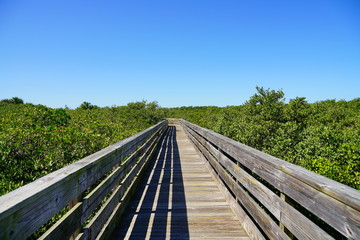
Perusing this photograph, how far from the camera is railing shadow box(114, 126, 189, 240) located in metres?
2.80

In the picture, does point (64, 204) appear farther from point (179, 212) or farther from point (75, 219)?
point (179, 212)

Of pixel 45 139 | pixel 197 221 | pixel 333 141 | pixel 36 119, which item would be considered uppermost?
pixel 36 119

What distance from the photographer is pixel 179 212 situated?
11.2ft

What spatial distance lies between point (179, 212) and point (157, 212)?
1.21 ft

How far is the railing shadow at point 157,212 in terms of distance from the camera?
9.18 feet

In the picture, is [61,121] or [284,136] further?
[61,121]

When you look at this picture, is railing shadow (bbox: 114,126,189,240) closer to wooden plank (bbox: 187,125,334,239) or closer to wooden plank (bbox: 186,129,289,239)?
wooden plank (bbox: 186,129,289,239)

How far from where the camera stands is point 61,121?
12023mm

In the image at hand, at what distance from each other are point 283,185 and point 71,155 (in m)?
5.21

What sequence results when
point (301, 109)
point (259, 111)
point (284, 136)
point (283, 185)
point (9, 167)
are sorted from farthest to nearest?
point (259, 111) → point (301, 109) → point (284, 136) → point (9, 167) → point (283, 185)

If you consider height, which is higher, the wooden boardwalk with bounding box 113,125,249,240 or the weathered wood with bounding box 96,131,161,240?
the weathered wood with bounding box 96,131,161,240

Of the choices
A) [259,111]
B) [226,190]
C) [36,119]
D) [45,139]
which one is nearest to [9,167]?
[45,139]

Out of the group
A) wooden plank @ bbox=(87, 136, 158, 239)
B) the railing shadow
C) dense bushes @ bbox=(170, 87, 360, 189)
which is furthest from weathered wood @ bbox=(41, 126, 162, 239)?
dense bushes @ bbox=(170, 87, 360, 189)

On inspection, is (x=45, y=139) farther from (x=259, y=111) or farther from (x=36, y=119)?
(x=259, y=111)
